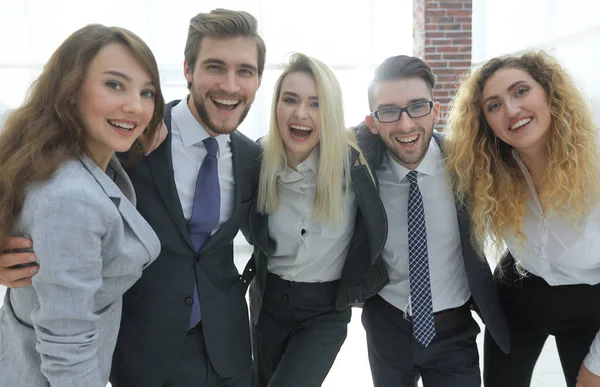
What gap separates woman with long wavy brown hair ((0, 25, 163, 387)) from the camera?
3.87ft

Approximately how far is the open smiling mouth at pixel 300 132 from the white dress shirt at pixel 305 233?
0.36 ft

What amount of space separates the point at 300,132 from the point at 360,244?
23.3 inches

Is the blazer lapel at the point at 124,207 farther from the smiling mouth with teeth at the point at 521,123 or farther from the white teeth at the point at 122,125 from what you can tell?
the smiling mouth with teeth at the point at 521,123

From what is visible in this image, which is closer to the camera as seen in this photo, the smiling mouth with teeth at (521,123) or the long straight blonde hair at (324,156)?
the smiling mouth with teeth at (521,123)

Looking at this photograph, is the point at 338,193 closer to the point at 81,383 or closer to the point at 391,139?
the point at 391,139

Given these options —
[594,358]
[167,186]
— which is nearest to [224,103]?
[167,186]

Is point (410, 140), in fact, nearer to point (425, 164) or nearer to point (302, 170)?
point (425, 164)

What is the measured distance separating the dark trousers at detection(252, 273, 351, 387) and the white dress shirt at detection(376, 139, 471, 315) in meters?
0.29

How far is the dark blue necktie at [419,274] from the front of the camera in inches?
76.2

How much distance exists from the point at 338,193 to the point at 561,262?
947 millimetres

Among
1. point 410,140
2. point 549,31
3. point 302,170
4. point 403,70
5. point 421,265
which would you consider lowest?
point 421,265

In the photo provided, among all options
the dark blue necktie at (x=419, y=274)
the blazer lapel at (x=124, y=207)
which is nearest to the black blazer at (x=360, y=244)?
the dark blue necktie at (x=419, y=274)

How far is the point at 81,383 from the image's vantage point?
4.00 feet

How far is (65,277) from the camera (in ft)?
3.84
